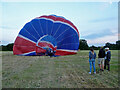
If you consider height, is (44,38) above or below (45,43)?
above

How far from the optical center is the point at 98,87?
11.0 feet

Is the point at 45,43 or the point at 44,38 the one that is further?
the point at 45,43

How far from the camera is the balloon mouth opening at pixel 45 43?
11.3m

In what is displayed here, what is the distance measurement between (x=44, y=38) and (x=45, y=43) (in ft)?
1.49

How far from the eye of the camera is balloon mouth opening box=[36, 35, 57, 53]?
1130 cm

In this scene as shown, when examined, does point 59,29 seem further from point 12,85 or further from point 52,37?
point 12,85

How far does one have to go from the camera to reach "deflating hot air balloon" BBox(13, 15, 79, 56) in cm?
1128

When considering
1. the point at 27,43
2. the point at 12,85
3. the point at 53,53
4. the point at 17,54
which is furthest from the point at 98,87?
the point at 17,54

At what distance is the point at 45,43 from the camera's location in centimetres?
1147

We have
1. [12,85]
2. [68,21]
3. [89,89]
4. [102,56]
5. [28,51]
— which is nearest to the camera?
[89,89]

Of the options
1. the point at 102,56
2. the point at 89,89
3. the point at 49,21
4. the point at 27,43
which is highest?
the point at 49,21

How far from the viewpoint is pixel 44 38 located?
37.3 feet

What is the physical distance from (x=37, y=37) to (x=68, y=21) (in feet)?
11.0

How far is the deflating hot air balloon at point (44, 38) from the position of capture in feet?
37.0
